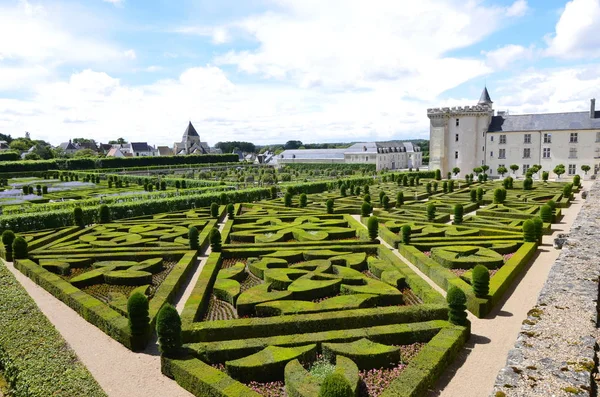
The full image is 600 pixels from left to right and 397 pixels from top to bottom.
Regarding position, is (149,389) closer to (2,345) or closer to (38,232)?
(2,345)

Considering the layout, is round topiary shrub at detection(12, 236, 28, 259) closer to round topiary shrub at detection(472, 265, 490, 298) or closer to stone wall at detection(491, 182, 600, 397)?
round topiary shrub at detection(472, 265, 490, 298)

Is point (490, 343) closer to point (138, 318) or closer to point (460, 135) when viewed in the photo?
point (138, 318)

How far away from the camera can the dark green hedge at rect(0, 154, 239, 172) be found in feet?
211

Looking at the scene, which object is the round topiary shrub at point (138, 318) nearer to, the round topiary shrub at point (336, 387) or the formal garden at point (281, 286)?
the formal garden at point (281, 286)

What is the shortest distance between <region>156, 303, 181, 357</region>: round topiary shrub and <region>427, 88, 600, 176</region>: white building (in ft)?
161

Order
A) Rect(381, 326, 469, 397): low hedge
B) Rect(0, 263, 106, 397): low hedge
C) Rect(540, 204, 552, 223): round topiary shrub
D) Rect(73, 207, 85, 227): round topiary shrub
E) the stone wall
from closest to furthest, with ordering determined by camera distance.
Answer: the stone wall
Rect(0, 263, 106, 397): low hedge
Rect(381, 326, 469, 397): low hedge
Rect(540, 204, 552, 223): round topiary shrub
Rect(73, 207, 85, 227): round topiary shrub

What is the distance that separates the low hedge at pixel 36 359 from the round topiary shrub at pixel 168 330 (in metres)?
1.41

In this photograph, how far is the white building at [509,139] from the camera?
45.6 m

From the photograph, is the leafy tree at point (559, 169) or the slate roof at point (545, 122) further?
the slate roof at point (545, 122)

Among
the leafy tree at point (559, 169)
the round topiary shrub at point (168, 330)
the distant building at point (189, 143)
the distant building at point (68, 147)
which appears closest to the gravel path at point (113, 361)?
the round topiary shrub at point (168, 330)

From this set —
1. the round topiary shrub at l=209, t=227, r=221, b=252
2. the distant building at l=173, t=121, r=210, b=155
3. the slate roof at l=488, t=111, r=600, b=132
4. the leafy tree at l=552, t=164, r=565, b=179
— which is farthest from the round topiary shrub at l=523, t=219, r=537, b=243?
the distant building at l=173, t=121, r=210, b=155

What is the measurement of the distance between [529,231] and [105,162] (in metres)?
67.8

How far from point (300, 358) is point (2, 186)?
49710mm

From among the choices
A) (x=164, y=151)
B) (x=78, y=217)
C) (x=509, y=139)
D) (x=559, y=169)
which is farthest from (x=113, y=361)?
(x=164, y=151)
